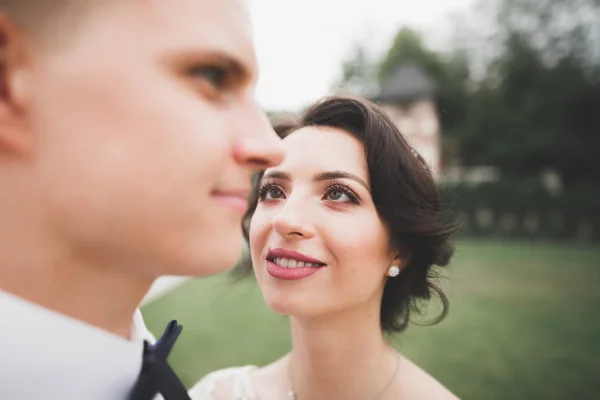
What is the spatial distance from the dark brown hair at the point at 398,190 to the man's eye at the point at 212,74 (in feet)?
2.83

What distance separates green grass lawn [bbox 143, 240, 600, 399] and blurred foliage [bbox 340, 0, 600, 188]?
28.7 ft

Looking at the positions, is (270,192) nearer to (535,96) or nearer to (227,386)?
(227,386)

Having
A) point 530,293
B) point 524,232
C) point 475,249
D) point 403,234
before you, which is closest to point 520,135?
point 524,232

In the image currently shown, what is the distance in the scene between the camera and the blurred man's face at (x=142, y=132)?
0.55 meters

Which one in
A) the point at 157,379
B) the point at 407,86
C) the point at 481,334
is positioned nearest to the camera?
the point at 157,379

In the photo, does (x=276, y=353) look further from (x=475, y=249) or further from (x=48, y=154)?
(x=475, y=249)

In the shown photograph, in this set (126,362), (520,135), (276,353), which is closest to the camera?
(126,362)

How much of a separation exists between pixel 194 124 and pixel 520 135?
1845cm

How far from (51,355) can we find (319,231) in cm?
79

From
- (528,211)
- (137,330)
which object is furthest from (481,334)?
(528,211)

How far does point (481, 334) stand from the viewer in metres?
5.45

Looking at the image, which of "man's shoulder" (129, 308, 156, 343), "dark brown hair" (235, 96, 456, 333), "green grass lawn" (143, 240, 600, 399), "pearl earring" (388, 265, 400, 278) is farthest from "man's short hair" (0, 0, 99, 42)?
"green grass lawn" (143, 240, 600, 399)

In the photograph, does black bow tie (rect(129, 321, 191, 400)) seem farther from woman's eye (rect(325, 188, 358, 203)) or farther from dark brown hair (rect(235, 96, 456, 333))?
dark brown hair (rect(235, 96, 456, 333))

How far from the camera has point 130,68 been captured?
56 centimetres
